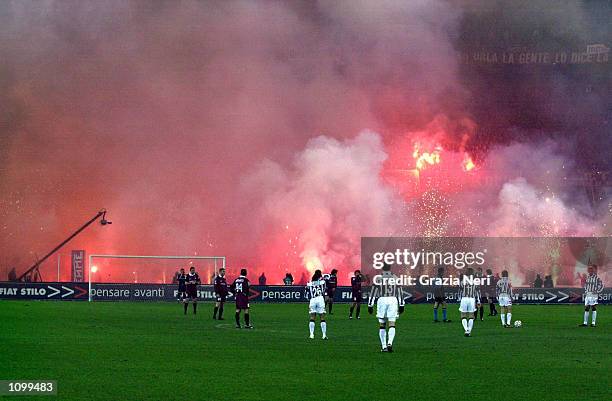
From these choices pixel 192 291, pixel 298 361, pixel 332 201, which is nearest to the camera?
pixel 298 361

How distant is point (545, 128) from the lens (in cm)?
10394

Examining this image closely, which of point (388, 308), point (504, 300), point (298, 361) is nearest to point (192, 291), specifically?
point (504, 300)

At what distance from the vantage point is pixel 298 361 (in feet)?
81.6

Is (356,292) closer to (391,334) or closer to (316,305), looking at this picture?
(316,305)

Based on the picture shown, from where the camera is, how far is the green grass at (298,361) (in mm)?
18719

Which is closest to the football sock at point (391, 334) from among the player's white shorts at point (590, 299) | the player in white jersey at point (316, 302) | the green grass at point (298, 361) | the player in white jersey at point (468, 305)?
the green grass at point (298, 361)

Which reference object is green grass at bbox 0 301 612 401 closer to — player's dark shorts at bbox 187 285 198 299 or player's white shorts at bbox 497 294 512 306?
player's white shorts at bbox 497 294 512 306

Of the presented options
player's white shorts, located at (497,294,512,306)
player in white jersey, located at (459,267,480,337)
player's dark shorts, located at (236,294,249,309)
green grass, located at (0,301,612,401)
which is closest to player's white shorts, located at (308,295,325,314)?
green grass, located at (0,301,612,401)

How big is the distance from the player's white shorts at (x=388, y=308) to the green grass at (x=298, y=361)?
116 cm

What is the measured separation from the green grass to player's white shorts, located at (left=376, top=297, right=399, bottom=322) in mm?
1164

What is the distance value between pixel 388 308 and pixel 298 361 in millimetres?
3786

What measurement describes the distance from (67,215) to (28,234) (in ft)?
14.9

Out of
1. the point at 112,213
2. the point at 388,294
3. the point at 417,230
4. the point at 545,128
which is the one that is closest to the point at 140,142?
the point at 112,213

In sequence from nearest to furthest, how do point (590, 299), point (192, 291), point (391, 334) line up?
point (391, 334) < point (590, 299) < point (192, 291)
